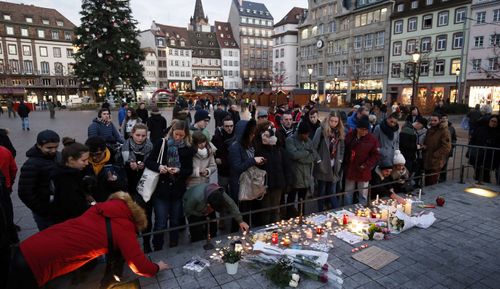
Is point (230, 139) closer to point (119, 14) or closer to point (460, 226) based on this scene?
point (460, 226)

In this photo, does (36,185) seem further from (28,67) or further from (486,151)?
(28,67)

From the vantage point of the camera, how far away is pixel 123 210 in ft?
9.93

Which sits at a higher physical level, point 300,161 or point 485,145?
point 300,161

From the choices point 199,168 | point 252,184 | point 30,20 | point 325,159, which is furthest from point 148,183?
point 30,20

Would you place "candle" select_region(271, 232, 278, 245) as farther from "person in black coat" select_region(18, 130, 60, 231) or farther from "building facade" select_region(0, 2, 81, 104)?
"building facade" select_region(0, 2, 81, 104)

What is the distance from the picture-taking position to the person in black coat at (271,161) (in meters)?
5.26

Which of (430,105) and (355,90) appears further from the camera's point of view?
(355,90)

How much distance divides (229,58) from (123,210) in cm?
8330

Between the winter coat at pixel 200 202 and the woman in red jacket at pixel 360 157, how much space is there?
2823mm

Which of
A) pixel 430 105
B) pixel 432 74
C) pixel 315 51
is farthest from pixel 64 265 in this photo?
pixel 315 51

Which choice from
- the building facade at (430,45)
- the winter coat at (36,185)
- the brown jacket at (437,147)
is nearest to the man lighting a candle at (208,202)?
the winter coat at (36,185)

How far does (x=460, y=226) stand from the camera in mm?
5348

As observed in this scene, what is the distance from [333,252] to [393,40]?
4798 cm

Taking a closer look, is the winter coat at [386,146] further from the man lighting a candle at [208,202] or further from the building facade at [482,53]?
the building facade at [482,53]
